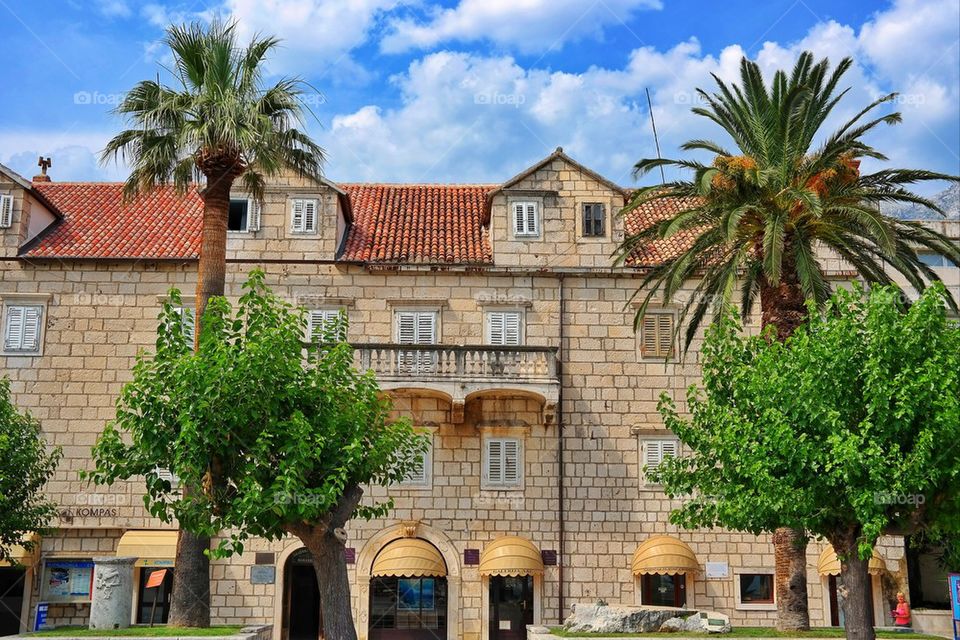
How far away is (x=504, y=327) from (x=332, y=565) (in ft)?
38.7

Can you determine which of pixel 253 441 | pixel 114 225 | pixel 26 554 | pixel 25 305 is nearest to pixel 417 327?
pixel 114 225

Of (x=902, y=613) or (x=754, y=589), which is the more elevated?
(x=754, y=589)

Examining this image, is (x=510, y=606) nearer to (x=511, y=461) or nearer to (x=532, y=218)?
(x=511, y=461)

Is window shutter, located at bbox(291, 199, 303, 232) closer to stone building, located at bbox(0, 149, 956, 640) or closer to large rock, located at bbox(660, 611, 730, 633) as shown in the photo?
stone building, located at bbox(0, 149, 956, 640)

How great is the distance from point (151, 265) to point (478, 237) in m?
10.0

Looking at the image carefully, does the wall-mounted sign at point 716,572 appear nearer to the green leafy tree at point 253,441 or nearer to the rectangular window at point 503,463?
the rectangular window at point 503,463

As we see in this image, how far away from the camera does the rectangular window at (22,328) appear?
97.5 ft

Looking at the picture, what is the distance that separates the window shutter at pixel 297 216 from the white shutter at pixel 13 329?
27.3 feet

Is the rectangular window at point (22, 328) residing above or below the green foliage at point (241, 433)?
above

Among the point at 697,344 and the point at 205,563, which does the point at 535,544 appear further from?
the point at 205,563

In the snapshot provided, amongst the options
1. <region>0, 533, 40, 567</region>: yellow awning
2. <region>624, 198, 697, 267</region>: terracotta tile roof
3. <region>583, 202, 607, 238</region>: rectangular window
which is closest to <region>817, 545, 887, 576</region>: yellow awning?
<region>624, 198, 697, 267</region>: terracotta tile roof

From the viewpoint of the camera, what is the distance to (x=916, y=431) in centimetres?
1852

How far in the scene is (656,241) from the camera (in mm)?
32219

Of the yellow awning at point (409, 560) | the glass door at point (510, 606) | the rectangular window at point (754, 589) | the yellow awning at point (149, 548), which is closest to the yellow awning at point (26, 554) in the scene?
the yellow awning at point (149, 548)
